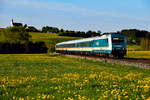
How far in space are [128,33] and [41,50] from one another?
79.9 metres

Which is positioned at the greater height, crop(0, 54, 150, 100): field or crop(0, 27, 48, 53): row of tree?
crop(0, 27, 48, 53): row of tree

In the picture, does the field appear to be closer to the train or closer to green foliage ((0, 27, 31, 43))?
the train

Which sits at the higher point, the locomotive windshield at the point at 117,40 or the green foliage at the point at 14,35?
the green foliage at the point at 14,35

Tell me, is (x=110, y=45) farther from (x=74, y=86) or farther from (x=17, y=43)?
(x=17, y=43)

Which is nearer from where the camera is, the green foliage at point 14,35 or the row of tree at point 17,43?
the row of tree at point 17,43

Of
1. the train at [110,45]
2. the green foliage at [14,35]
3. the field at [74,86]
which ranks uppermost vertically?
the green foliage at [14,35]

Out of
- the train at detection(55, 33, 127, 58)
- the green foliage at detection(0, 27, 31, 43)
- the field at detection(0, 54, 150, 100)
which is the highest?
the green foliage at detection(0, 27, 31, 43)

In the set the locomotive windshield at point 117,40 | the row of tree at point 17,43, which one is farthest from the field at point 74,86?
the row of tree at point 17,43

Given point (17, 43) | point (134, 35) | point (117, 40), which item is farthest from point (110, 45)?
point (134, 35)

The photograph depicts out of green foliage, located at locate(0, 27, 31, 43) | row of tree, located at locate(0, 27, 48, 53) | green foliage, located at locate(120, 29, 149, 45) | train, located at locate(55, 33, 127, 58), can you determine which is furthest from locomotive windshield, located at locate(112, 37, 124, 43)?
green foliage, located at locate(120, 29, 149, 45)

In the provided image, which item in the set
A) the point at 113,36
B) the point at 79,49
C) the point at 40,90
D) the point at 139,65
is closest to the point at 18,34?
the point at 79,49

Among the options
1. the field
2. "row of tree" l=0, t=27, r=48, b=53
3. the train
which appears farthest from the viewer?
"row of tree" l=0, t=27, r=48, b=53

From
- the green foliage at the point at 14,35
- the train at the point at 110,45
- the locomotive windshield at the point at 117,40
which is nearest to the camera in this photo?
the train at the point at 110,45

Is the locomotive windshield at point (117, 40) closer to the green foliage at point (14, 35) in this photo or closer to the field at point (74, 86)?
the field at point (74, 86)
